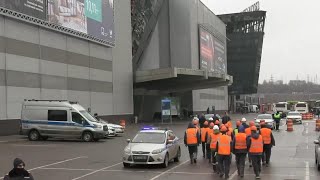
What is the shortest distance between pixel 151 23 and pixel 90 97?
78.9 feet

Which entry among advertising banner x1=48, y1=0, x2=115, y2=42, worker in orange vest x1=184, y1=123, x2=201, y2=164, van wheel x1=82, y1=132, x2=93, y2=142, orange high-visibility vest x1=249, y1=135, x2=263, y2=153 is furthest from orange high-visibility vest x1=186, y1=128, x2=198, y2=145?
advertising banner x1=48, y1=0, x2=115, y2=42

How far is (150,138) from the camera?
1881cm

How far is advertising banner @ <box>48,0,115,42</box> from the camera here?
133 ft

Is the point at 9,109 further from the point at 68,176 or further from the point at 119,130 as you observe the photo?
the point at 68,176

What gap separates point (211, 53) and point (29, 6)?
53301mm

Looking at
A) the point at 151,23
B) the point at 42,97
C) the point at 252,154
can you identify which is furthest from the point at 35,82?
the point at 151,23

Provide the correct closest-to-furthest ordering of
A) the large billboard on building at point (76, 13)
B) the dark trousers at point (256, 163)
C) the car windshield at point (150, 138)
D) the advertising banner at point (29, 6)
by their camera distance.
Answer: the dark trousers at point (256, 163) < the car windshield at point (150, 138) < the advertising banner at point (29, 6) < the large billboard on building at point (76, 13)

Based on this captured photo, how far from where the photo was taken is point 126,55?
192 feet

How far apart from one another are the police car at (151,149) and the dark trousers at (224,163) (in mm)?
2918

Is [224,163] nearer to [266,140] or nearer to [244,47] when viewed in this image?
[266,140]

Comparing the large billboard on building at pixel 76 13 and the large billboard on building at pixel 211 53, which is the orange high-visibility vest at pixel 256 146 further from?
the large billboard on building at pixel 211 53

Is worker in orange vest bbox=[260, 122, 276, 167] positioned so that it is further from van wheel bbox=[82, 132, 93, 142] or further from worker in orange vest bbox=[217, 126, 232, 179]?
van wheel bbox=[82, 132, 93, 142]

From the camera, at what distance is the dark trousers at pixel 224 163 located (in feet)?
49.9

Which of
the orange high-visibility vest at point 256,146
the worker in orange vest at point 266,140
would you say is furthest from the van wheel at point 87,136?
the orange high-visibility vest at point 256,146
